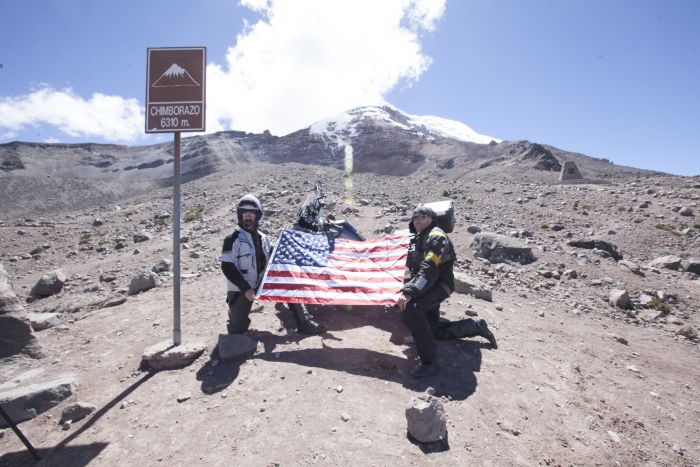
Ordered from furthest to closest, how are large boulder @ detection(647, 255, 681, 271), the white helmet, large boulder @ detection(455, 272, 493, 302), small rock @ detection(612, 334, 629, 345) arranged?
1. large boulder @ detection(647, 255, 681, 271)
2. large boulder @ detection(455, 272, 493, 302)
3. small rock @ detection(612, 334, 629, 345)
4. the white helmet

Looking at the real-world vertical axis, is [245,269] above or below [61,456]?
above

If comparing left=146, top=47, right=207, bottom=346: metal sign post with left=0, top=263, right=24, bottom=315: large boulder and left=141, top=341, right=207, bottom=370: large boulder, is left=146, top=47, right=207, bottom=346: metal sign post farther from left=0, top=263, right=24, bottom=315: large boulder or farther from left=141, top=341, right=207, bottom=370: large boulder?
left=0, top=263, right=24, bottom=315: large boulder

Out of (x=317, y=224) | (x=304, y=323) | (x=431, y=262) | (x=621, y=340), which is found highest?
(x=317, y=224)

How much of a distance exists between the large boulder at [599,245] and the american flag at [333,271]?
9180mm

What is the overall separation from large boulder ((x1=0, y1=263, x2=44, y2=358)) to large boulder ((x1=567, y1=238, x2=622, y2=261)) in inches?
570

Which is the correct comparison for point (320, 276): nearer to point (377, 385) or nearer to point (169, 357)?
point (377, 385)

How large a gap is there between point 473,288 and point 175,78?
6636mm

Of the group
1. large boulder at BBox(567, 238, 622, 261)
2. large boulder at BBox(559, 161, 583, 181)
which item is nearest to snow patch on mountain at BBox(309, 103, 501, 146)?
large boulder at BBox(559, 161, 583, 181)

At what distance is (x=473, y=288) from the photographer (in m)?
7.88

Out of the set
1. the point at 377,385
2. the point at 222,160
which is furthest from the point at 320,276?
the point at 222,160

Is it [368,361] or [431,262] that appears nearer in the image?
[431,262]

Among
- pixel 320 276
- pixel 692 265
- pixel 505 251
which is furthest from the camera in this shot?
pixel 692 265

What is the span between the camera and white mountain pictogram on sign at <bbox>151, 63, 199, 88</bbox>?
471 cm

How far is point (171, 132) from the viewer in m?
4.73
